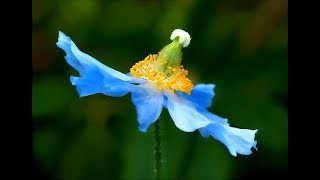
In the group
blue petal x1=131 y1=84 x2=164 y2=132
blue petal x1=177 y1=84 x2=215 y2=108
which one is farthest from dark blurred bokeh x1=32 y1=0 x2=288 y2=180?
blue petal x1=131 y1=84 x2=164 y2=132

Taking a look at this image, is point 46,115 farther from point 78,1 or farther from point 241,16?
point 241,16

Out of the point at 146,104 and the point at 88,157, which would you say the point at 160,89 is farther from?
the point at 88,157

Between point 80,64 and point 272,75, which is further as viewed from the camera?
point 272,75

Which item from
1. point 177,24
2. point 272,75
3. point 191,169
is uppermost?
point 177,24

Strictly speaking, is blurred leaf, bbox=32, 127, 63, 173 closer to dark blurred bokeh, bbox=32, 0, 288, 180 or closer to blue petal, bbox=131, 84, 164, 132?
dark blurred bokeh, bbox=32, 0, 288, 180

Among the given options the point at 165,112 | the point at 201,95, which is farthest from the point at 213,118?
the point at 165,112

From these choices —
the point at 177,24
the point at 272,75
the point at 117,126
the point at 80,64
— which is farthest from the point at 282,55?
the point at 80,64

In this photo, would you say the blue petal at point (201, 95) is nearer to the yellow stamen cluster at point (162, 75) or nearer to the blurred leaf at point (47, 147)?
the yellow stamen cluster at point (162, 75)
